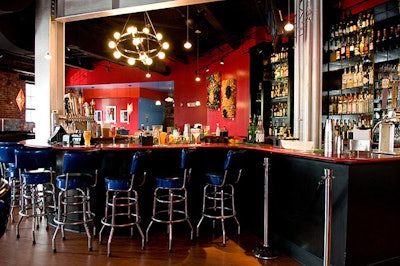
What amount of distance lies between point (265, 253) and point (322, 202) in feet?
2.83

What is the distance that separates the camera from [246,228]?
4348mm

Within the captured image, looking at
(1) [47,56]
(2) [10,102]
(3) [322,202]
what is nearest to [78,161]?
(3) [322,202]

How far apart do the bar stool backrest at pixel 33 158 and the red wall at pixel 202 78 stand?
536 cm

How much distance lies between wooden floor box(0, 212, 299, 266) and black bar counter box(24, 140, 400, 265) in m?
0.28

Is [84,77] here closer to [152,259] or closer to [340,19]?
[340,19]

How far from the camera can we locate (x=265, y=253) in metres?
3.40

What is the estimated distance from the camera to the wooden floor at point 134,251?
3271 millimetres

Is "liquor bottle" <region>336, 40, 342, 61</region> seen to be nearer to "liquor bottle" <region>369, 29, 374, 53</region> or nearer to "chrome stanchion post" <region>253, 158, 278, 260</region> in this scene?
"liquor bottle" <region>369, 29, 374, 53</region>

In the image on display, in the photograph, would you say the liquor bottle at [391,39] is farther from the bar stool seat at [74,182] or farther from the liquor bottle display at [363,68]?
the bar stool seat at [74,182]

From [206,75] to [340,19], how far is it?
21.3 feet

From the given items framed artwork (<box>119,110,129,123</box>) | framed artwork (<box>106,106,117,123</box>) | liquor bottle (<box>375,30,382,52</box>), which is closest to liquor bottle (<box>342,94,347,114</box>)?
liquor bottle (<box>375,30,382,52</box>)

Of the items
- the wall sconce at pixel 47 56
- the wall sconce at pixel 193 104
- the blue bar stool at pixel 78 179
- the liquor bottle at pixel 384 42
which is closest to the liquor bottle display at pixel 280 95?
the liquor bottle at pixel 384 42

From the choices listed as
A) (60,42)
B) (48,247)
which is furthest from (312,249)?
(60,42)

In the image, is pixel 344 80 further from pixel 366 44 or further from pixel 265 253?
pixel 265 253
